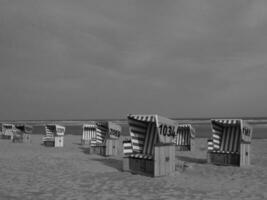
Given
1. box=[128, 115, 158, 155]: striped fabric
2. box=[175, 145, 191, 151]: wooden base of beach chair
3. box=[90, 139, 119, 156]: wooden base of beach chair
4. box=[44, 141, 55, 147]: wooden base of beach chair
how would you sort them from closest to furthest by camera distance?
box=[128, 115, 158, 155]: striped fabric < box=[90, 139, 119, 156]: wooden base of beach chair < box=[175, 145, 191, 151]: wooden base of beach chair < box=[44, 141, 55, 147]: wooden base of beach chair

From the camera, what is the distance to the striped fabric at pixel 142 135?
12.0 metres

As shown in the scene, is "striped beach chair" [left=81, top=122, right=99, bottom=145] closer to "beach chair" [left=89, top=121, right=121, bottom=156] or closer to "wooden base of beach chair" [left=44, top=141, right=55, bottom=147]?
"wooden base of beach chair" [left=44, top=141, right=55, bottom=147]

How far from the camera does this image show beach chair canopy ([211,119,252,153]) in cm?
1462

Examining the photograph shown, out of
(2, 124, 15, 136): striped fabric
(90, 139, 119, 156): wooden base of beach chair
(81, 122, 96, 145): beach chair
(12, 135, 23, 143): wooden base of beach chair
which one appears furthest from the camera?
(2, 124, 15, 136): striped fabric

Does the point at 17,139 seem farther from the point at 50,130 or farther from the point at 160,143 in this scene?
the point at 160,143

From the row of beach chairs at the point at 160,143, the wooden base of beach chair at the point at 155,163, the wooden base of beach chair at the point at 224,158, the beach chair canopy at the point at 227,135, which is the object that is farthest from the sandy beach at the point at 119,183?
the beach chair canopy at the point at 227,135

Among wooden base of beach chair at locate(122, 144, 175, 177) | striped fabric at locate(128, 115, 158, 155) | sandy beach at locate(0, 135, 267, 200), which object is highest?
striped fabric at locate(128, 115, 158, 155)

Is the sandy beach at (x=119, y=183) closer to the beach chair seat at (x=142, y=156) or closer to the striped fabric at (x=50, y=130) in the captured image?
the beach chair seat at (x=142, y=156)

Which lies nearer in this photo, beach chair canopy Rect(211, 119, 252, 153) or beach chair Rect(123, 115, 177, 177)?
beach chair Rect(123, 115, 177, 177)

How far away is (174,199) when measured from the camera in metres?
7.75

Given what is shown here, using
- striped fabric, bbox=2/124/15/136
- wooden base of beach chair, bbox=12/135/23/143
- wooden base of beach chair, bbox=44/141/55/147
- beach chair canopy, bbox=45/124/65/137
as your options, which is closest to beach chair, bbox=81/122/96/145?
beach chair canopy, bbox=45/124/65/137

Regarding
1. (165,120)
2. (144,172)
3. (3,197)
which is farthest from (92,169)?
(3,197)

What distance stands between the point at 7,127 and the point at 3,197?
2964 cm

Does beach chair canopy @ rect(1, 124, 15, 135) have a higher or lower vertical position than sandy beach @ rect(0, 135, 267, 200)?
higher
